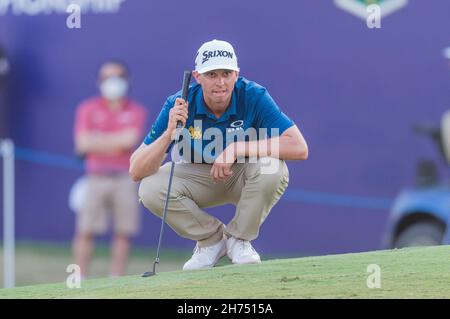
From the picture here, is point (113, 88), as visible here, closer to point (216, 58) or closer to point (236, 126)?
point (236, 126)

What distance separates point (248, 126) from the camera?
22.0ft

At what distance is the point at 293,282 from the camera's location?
605cm

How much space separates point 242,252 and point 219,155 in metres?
0.59

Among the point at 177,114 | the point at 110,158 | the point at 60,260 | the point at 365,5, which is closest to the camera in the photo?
the point at 177,114

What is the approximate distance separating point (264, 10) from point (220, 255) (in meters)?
4.10

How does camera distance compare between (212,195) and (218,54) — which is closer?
(218,54)

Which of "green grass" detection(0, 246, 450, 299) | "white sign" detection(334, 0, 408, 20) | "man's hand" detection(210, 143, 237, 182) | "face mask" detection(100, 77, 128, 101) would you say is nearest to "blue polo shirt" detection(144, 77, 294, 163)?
"man's hand" detection(210, 143, 237, 182)

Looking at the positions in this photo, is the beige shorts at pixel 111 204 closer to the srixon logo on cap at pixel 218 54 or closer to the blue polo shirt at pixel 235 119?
the blue polo shirt at pixel 235 119

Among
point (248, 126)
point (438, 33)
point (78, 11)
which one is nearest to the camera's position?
point (248, 126)

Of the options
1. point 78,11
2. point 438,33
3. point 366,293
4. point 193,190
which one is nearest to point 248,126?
point 193,190

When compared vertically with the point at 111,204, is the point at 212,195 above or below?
below

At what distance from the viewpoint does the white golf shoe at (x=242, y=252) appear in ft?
22.4

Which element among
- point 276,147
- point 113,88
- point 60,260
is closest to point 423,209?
point 113,88
